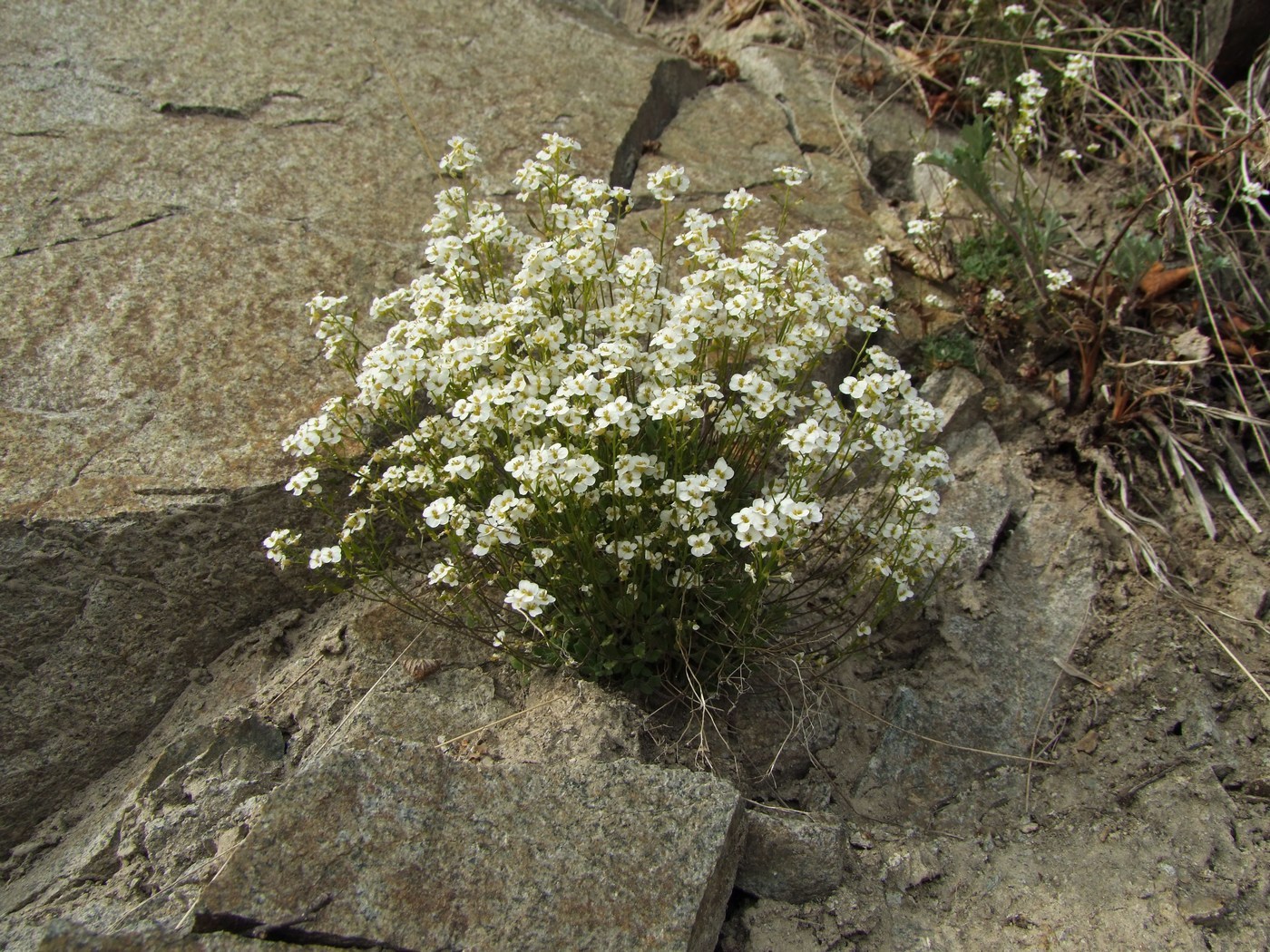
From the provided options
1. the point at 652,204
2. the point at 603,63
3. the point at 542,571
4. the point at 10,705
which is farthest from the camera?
the point at 603,63

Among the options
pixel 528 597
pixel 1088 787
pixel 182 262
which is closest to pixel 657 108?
pixel 182 262

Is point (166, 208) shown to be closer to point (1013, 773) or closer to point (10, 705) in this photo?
point (10, 705)

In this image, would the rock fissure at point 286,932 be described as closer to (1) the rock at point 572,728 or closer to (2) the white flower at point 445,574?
(1) the rock at point 572,728

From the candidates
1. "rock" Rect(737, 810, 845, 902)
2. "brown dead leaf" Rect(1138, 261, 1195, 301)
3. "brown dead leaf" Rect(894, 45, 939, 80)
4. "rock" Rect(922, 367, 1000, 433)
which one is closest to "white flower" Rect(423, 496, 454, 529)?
"rock" Rect(737, 810, 845, 902)

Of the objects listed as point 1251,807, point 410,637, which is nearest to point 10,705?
point 410,637

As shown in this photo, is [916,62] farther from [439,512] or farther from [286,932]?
[286,932]

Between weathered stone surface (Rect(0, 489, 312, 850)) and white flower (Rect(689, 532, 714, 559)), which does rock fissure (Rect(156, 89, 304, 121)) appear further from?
white flower (Rect(689, 532, 714, 559))
